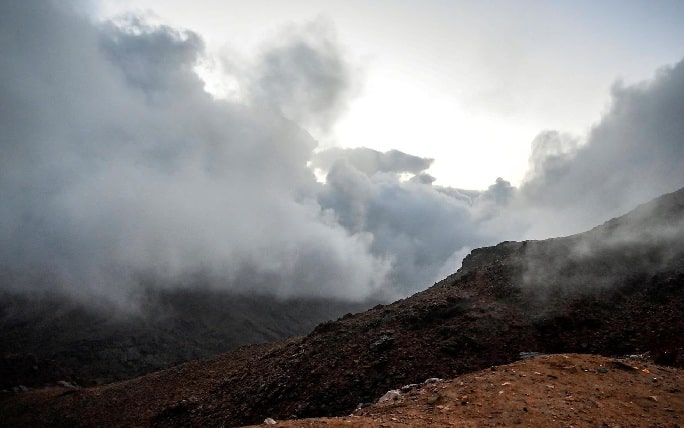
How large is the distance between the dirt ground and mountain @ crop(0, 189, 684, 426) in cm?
425

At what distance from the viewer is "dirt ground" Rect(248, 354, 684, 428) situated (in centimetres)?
1309

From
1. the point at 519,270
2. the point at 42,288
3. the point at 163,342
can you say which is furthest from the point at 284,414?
the point at 42,288

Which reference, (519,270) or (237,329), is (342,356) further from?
(237,329)

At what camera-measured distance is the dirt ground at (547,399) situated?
1309 cm

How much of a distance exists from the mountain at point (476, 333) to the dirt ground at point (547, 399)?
4.25m

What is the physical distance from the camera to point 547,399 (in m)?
14.3

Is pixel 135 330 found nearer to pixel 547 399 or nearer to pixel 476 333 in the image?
pixel 476 333

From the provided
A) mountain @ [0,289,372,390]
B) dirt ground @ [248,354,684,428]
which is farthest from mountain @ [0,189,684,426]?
mountain @ [0,289,372,390]

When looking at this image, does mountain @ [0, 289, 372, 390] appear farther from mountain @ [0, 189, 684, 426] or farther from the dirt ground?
the dirt ground

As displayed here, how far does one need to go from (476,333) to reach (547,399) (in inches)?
414

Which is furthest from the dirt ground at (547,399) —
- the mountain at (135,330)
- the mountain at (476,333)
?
the mountain at (135,330)

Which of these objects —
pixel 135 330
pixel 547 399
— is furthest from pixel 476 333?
pixel 135 330

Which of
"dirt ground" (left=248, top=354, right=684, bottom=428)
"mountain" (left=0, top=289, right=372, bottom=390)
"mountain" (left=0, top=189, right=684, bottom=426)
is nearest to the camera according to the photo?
"dirt ground" (left=248, top=354, right=684, bottom=428)

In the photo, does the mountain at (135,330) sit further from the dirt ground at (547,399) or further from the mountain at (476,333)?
the dirt ground at (547,399)
